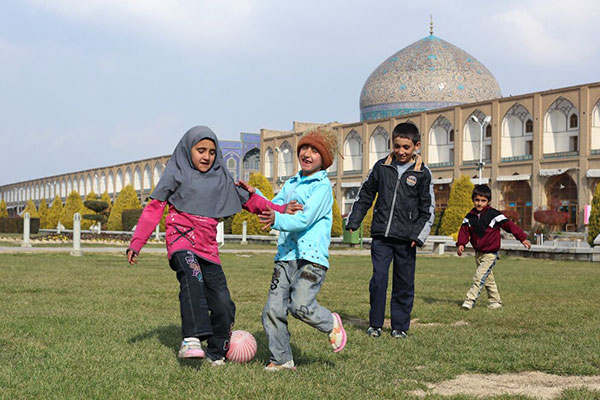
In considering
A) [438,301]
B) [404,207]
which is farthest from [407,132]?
[438,301]

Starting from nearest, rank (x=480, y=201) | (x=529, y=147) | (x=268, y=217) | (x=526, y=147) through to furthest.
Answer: (x=268, y=217)
(x=480, y=201)
(x=529, y=147)
(x=526, y=147)

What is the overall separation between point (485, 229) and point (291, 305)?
432 cm

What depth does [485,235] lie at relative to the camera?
8.14 metres

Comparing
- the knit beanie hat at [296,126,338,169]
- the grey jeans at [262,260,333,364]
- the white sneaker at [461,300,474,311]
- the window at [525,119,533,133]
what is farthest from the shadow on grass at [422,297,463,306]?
the window at [525,119,533,133]

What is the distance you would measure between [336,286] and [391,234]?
14.1 feet

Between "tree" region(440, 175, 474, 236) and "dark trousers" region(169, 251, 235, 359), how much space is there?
3333 cm

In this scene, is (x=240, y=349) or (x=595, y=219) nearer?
(x=240, y=349)

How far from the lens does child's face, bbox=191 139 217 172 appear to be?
14.6ft

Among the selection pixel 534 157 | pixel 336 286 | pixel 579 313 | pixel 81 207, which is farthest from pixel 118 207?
pixel 579 313

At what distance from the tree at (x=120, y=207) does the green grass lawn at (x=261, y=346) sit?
4376cm

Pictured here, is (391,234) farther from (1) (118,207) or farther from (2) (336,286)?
(1) (118,207)

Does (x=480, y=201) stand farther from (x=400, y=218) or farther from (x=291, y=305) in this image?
(x=291, y=305)

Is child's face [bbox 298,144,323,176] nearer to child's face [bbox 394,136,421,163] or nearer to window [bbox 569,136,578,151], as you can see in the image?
child's face [bbox 394,136,421,163]

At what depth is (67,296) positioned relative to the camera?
795 cm
